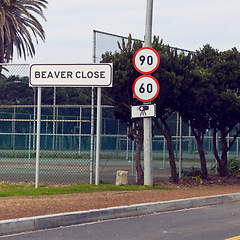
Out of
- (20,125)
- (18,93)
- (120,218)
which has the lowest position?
(120,218)

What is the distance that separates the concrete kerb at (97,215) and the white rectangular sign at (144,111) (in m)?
3.00

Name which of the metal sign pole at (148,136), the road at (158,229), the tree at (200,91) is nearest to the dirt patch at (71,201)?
the road at (158,229)

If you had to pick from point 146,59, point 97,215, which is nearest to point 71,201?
point 97,215

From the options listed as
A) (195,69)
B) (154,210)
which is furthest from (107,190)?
(195,69)

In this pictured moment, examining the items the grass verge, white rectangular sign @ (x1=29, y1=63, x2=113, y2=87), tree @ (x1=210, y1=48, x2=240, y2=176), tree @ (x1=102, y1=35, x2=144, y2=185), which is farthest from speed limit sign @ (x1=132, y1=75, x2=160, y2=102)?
tree @ (x1=210, y1=48, x2=240, y2=176)

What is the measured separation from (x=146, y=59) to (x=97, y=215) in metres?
5.82

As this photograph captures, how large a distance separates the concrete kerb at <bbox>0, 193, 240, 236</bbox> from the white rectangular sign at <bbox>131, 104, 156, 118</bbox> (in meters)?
3.00

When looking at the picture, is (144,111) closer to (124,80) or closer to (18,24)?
(124,80)

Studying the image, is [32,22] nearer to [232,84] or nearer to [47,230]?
[232,84]

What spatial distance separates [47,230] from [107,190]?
5351mm

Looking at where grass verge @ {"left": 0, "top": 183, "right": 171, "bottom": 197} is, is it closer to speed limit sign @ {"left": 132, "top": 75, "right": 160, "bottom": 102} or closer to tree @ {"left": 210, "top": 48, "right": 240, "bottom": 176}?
speed limit sign @ {"left": 132, "top": 75, "right": 160, "bottom": 102}

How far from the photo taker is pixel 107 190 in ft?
43.9

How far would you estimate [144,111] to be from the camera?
45.3ft

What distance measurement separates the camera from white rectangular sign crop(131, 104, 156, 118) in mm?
13633
